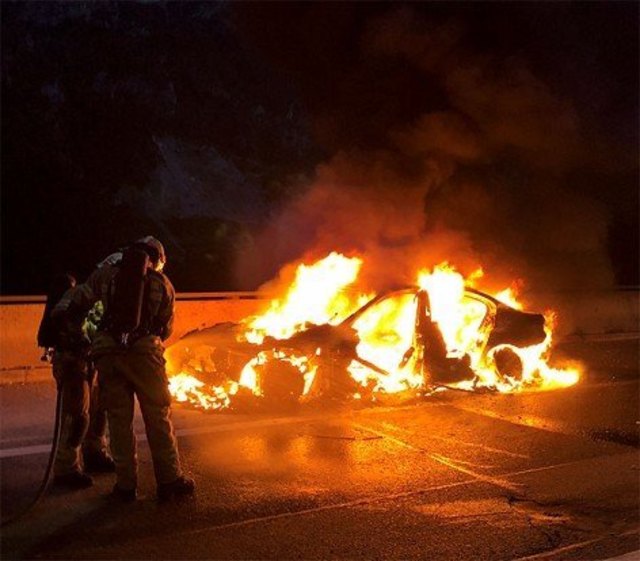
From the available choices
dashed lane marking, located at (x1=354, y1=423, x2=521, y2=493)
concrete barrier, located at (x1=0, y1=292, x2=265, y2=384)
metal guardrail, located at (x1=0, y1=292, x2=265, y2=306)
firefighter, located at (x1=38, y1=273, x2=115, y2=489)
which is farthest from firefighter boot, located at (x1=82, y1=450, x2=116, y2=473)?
metal guardrail, located at (x1=0, y1=292, x2=265, y2=306)

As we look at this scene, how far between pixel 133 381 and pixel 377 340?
4.15 m

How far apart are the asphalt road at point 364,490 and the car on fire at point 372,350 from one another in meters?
0.46

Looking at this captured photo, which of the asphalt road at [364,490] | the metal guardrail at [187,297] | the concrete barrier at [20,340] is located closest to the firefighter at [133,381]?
the asphalt road at [364,490]

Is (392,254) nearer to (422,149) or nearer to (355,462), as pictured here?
(422,149)

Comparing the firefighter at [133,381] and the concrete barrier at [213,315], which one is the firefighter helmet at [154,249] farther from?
the concrete barrier at [213,315]

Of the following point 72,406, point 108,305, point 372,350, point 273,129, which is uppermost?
point 273,129

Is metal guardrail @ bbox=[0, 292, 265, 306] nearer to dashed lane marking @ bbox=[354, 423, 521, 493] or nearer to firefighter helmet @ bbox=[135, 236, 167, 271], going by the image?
dashed lane marking @ bbox=[354, 423, 521, 493]

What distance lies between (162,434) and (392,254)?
6.05 metres

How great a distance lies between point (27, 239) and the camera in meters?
21.1

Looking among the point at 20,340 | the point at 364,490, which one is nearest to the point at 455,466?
the point at 364,490

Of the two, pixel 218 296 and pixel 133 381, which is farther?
pixel 218 296

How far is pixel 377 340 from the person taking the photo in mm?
8477

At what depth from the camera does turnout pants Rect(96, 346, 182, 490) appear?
15.6 ft

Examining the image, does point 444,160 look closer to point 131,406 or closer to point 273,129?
point 131,406
